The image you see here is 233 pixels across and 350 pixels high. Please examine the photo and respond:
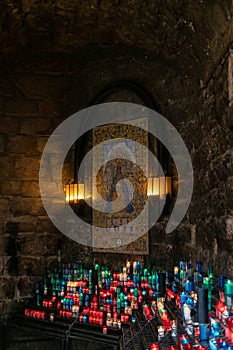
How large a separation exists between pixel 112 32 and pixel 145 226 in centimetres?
227

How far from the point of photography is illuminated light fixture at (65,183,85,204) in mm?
5508

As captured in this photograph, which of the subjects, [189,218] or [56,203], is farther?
[56,203]

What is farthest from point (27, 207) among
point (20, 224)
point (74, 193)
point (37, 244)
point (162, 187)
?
point (162, 187)

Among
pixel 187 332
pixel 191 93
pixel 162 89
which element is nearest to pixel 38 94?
pixel 162 89

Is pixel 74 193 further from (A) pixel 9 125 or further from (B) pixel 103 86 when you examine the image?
(B) pixel 103 86

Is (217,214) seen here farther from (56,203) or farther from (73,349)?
(56,203)

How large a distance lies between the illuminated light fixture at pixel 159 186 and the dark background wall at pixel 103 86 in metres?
0.34

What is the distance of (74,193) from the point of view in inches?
218

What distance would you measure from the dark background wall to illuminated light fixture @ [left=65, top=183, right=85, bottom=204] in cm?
37

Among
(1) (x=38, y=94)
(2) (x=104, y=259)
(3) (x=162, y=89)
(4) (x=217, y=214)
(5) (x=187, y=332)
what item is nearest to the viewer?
(5) (x=187, y=332)

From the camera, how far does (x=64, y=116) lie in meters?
5.74

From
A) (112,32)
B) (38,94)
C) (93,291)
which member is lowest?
(93,291)

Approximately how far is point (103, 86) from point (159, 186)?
1559 mm

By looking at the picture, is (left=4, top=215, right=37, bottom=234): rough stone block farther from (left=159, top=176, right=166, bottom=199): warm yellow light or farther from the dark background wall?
(left=159, top=176, right=166, bottom=199): warm yellow light
